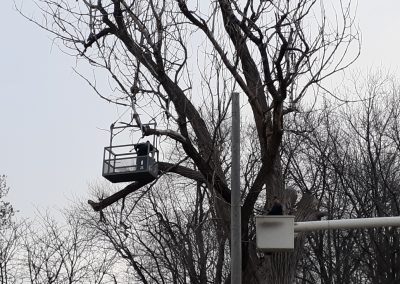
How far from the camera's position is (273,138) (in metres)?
11.9

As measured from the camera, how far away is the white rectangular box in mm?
8398

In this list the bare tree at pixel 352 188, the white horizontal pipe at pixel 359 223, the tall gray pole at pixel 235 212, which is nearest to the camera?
the tall gray pole at pixel 235 212

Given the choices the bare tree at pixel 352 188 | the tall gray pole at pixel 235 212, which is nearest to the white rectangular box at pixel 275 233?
the tall gray pole at pixel 235 212

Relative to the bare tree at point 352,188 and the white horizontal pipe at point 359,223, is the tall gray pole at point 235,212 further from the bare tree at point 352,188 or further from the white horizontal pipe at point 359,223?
the bare tree at point 352,188

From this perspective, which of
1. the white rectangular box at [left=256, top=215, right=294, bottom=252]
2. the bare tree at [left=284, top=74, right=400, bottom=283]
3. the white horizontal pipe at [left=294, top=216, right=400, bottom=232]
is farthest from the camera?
the bare tree at [left=284, top=74, right=400, bottom=283]

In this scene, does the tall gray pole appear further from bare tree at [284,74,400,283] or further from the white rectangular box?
bare tree at [284,74,400,283]

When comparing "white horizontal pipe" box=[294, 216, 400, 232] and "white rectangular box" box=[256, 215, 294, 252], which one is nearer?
"white rectangular box" box=[256, 215, 294, 252]

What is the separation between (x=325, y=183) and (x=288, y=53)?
15.8 metres

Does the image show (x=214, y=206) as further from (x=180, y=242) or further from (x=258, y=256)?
(x=180, y=242)

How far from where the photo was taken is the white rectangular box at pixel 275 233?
331 inches

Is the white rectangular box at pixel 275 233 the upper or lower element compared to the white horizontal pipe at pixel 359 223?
lower

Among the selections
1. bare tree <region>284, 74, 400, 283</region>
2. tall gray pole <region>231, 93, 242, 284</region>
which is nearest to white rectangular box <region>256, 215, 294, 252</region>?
tall gray pole <region>231, 93, 242, 284</region>

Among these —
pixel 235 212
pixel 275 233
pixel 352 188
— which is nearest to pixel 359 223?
pixel 275 233

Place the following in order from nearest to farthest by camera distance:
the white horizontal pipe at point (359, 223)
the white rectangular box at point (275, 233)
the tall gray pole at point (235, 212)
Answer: the tall gray pole at point (235, 212), the white rectangular box at point (275, 233), the white horizontal pipe at point (359, 223)
